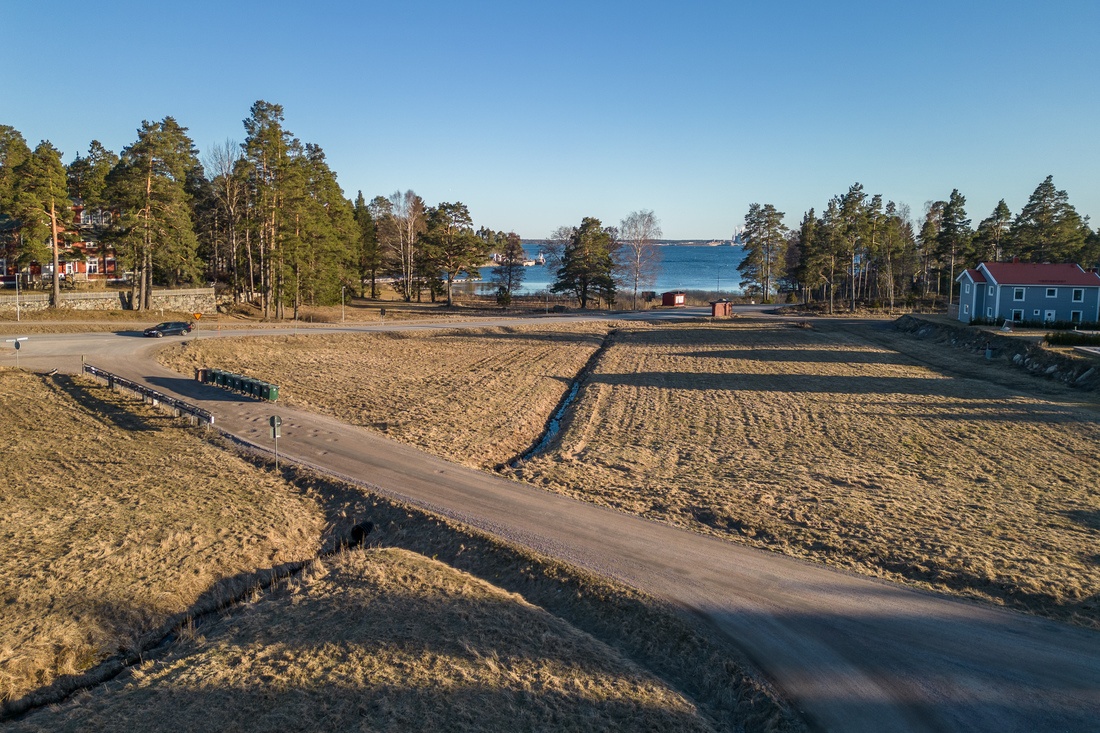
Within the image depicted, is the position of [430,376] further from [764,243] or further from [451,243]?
[764,243]

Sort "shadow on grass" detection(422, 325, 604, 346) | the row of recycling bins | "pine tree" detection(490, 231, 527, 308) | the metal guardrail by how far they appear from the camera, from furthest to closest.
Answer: "pine tree" detection(490, 231, 527, 308)
"shadow on grass" detection(422, 325, 604, 346)
the row of recycling bins
the metal guardrail

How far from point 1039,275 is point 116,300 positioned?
236ft

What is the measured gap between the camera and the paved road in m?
9.34

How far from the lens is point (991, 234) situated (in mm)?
72062

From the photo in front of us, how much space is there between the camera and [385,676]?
964cm

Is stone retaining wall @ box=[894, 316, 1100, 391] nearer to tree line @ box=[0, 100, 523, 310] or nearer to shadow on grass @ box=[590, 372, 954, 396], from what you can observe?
shadow on grass @ box=[590, 372, 954, 396]

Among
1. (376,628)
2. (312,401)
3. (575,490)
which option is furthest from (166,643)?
(312,401)

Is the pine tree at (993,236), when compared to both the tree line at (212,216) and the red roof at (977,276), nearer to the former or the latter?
the red roof at (977,276)

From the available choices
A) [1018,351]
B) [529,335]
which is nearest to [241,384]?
[529,335]

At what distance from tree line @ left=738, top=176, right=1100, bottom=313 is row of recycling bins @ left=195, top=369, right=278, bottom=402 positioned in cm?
6003

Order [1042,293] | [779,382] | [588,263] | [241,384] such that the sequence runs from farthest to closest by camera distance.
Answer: [588,263], [1042,293], [779,382], [241,384]

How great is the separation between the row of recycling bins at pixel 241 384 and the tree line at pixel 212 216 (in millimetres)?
25709

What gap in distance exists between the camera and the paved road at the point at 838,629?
9.34m

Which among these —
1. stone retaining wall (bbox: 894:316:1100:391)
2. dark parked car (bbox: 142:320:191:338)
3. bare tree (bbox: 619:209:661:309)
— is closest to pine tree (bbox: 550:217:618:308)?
bare tree (bbox: 619:209:661:309)
